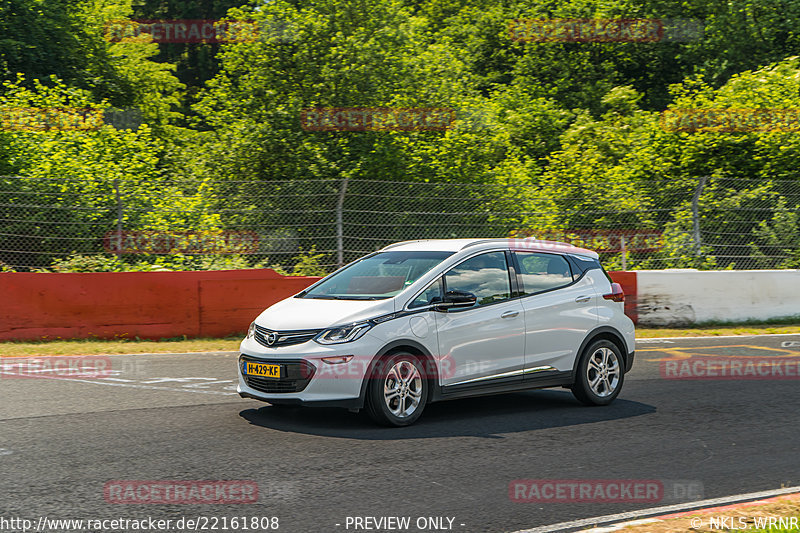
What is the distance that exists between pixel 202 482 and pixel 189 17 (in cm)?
4134

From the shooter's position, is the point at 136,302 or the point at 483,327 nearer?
the point at 483,327

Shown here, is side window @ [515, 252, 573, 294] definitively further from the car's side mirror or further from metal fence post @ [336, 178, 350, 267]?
metal fence post @ [336, 178, 350, 267]

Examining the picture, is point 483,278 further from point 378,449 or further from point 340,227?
point 340,227

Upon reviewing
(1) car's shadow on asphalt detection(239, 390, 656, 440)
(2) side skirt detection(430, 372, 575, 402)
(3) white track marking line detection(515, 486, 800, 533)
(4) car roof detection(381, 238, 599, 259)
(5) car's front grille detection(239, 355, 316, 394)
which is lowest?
(1) car's shadow on asphalt detection(239, 390, 656, 440)

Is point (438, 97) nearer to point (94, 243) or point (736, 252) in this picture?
point (736, 252)

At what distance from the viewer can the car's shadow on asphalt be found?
7492mm

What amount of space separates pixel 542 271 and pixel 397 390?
2187mm

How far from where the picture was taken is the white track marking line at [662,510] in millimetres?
5117

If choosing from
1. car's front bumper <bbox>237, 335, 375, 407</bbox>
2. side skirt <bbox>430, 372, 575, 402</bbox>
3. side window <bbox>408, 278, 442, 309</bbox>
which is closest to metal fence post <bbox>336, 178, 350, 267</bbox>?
side skirt <bbox>430, 372, 575, 402</bbox>

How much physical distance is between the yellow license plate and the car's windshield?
1.01 m

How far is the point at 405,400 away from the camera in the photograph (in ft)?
25.1

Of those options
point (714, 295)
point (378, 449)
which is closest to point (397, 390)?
point (378, 449)

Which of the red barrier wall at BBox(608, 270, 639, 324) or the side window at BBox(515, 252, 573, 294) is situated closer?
the side window at BBox(515, 252, 573, 294)

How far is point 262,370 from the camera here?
7.58m
